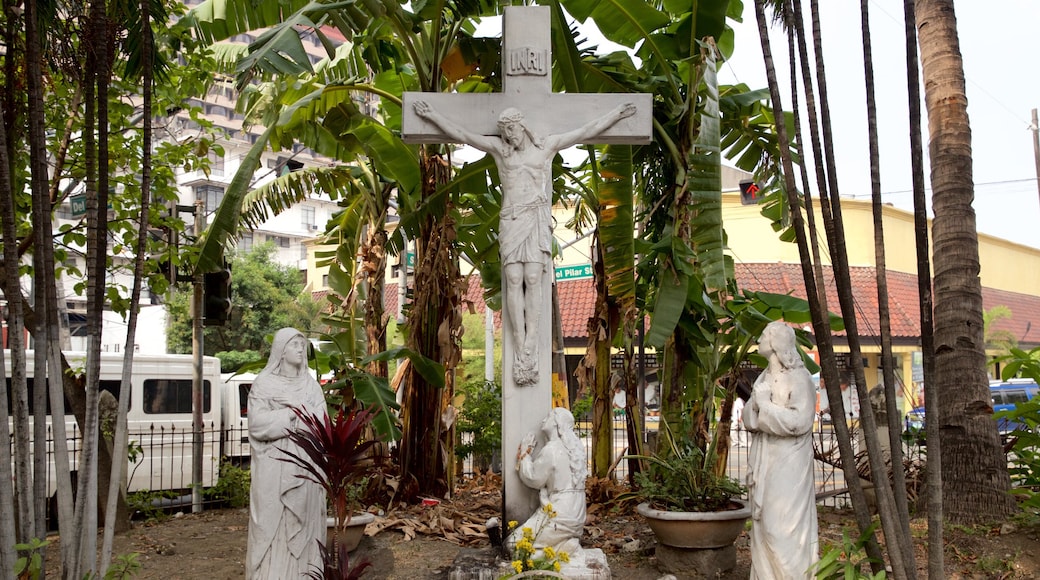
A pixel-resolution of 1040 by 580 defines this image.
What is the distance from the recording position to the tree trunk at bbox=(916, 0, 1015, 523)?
23.0ft

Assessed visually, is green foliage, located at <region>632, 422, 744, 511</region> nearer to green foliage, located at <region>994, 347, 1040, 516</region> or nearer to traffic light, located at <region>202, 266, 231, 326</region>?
green foliage, located at <region>994, 347, 1040, 516</region>

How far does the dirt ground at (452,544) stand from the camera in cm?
648

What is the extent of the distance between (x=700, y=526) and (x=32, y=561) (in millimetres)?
4399

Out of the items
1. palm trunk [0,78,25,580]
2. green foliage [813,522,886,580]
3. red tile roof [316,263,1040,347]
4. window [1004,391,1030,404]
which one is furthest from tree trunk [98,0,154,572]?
window [1004,391,1030,404]

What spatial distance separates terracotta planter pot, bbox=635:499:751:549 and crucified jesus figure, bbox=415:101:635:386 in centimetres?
152

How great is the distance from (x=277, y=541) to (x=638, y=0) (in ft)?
17.8

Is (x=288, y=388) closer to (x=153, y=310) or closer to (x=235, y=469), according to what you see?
(x=235, y=469)

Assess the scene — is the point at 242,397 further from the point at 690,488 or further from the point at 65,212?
the point at 65,212

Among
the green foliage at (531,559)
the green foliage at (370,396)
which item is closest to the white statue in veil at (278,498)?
the green foliage at (531,559)

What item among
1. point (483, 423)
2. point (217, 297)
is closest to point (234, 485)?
point (217, 297)

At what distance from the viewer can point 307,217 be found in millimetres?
49719

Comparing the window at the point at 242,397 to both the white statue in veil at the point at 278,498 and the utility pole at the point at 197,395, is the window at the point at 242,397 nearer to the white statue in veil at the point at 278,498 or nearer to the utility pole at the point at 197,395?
the utility pole at the point at 197,395

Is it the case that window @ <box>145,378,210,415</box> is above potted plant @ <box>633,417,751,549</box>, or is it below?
above

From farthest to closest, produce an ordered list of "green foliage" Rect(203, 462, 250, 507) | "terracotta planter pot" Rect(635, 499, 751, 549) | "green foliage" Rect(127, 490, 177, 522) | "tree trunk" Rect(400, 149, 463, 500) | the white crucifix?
"green foliage" Rect(203, 462, 250, 507) → "green foliage" Rect(127, 490, 177, 522) → "tree trunk" Rect(400, 149, 463, 500) → "terracotta planter pot" Rect(635, 499, 751, 549) → the white crucifix
